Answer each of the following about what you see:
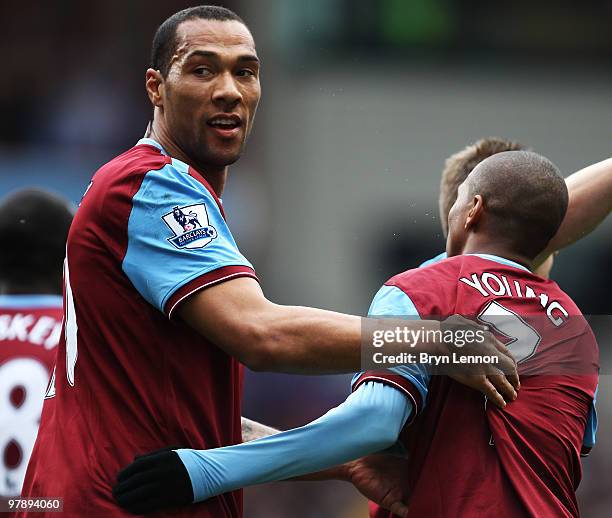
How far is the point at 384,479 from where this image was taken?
3668 mm

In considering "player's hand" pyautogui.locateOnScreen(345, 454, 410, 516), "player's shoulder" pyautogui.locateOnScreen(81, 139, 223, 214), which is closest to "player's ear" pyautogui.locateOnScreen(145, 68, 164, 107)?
"player's shoulder" pyautogui.locateOnScreen(81, 139, 223, 214)

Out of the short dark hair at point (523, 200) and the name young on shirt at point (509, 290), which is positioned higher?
the short dark hair at point (523, 200)

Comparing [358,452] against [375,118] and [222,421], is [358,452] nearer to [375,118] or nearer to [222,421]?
[222,421]

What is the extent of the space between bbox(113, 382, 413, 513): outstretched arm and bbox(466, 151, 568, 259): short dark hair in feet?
2.11

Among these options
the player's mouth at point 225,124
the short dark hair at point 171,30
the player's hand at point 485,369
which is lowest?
the player's hand at point 485,369

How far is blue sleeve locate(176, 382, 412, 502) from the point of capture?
3.21 m

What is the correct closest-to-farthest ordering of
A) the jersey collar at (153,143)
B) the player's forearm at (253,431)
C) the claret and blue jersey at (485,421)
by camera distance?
1. the claret and blue jersey at (485,421)
2. the jersey collar at (153,143)
3. the player's forearm at (253,431)

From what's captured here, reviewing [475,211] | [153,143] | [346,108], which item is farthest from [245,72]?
[346,108]

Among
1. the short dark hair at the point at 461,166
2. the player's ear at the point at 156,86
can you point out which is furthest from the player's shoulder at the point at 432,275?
the short dark hair at the point at 461,166

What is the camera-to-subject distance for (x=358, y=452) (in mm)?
3262

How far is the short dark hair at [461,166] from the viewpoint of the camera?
4844 millimetres

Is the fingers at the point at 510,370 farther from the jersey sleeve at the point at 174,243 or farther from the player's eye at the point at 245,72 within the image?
the player's eye at the point at 245,72

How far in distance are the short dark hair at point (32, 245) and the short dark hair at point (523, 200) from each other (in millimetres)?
2262

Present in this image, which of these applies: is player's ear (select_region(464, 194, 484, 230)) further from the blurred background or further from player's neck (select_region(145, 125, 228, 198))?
the blurred background
